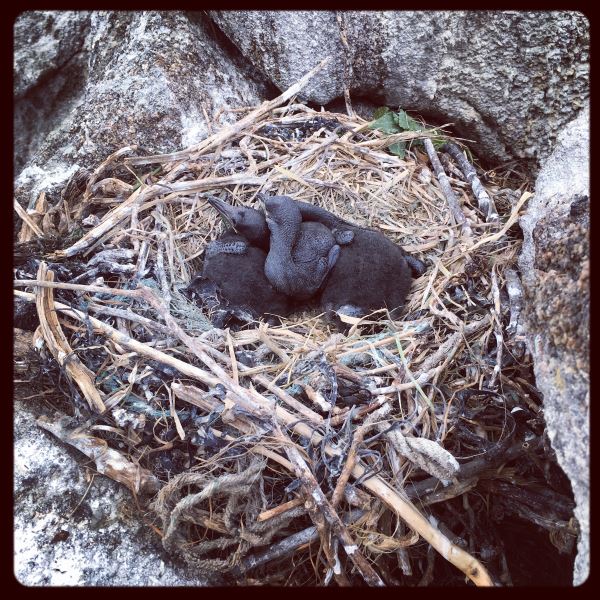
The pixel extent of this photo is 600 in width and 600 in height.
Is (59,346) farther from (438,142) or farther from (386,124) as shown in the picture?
(438,142)

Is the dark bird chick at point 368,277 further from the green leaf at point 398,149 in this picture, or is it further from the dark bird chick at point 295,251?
the green leaf at point 398,149

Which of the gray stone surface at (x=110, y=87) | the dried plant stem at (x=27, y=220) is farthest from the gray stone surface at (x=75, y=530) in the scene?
the gray stone surface at (x=110, y=87)

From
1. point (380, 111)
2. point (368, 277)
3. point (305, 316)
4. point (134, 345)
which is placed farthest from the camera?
point (380, 111)

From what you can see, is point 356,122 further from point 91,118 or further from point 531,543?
point 531,543

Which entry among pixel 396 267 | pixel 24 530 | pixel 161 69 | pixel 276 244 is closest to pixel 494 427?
pixel 396 267

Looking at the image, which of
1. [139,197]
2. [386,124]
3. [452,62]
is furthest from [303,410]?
[452,62]

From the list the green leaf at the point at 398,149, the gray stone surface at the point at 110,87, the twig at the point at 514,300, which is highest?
the gray stone surface at the point at 110,87

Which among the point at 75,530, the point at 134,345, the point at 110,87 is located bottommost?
the point at 75,530
